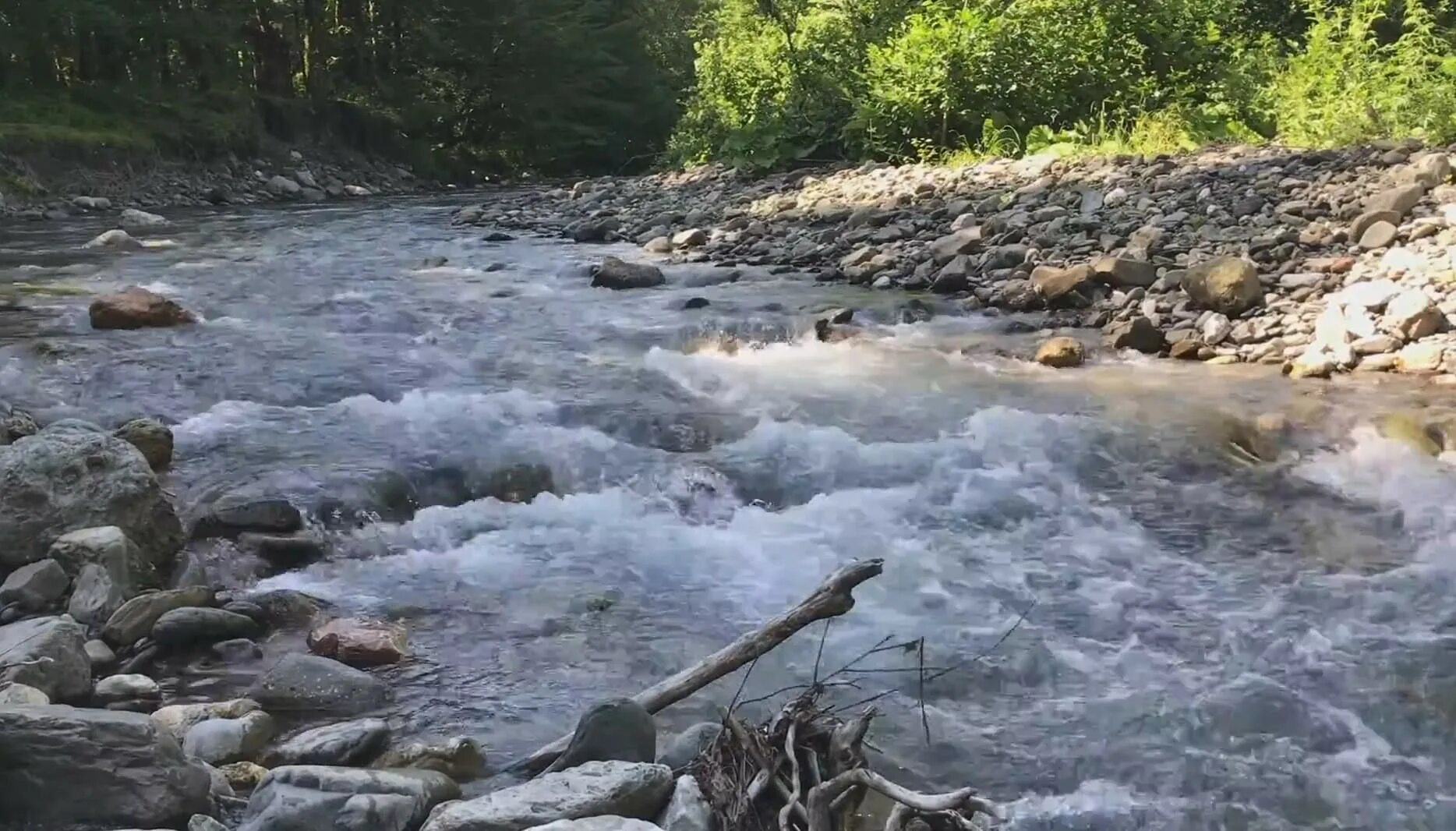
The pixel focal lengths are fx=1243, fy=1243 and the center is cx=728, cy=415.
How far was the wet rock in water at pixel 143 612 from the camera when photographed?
414cm

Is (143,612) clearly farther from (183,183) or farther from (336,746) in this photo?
(183,183)

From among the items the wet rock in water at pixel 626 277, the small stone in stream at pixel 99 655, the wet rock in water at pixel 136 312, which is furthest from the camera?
the wet rock in water at pixel 626 277

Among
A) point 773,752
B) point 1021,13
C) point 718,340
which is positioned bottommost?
point 718,340

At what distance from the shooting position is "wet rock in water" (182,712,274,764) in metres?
3.38

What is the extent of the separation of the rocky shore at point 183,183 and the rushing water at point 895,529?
10.2m

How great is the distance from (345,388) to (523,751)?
174 inches

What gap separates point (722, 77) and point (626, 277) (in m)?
10.4

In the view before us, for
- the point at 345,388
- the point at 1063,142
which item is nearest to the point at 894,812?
the point at 345,388

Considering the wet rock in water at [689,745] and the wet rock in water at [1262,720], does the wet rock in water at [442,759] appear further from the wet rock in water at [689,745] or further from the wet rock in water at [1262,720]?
the wet rock in water at [1262,720]

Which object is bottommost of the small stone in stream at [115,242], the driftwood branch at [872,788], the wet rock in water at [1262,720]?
the small stone in stream at [115,242]

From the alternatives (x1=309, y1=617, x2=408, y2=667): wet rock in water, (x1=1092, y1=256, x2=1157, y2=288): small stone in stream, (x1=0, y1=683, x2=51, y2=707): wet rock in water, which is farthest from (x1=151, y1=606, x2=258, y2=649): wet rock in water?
(x1=1092, y1=256, x2=1157, y2=288): small stone in stream

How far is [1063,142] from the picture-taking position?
47.4 feet

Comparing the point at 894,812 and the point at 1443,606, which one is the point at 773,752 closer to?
the point at 894,812

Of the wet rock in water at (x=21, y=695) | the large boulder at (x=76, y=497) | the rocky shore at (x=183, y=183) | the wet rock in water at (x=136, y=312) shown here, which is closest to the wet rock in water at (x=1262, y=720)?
the wet rock in water at (x=21, y=695)
